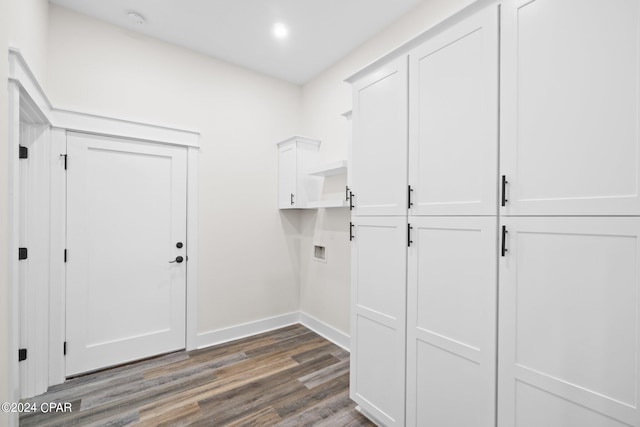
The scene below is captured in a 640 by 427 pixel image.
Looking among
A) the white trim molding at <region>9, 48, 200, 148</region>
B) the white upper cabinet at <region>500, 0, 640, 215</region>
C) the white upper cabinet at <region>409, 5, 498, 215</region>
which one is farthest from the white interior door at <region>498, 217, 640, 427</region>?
the white trim molding at <region>9, 48, 200, 148</region>

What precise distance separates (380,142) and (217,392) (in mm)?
2308

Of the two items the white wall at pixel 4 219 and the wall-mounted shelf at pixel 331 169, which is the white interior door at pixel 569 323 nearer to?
the wall-mounted shelf at pixel 331 169

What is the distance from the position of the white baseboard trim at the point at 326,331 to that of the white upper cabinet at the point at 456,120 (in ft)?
6.67

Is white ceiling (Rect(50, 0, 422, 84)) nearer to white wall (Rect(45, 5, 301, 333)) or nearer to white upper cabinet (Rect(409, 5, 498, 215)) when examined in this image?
white wall (Rect(45, 5, 301, 333))

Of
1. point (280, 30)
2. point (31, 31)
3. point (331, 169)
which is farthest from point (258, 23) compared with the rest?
point (31, 31)

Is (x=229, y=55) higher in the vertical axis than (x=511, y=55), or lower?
higher

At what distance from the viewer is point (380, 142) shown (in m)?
1.92

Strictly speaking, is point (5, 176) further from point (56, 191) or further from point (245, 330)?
point (245, 330)

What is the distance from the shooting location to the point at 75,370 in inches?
100.0

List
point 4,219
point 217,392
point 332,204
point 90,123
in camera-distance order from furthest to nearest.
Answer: point 332,204
point 90,123
point 217,392
point 4,219

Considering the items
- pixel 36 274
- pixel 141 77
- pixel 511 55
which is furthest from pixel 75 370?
pixel 511 55

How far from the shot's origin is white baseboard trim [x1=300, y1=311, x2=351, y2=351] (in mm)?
3168

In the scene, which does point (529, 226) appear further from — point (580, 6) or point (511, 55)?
point (580, 6)

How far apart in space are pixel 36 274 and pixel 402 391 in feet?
9.31
